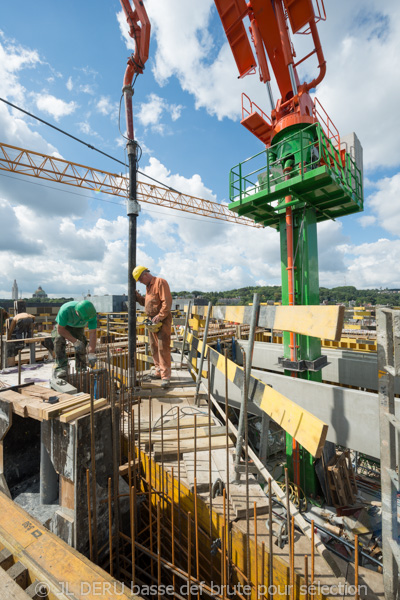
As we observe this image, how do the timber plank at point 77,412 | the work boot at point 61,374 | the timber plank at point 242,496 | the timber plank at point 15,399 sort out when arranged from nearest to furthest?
the timber plank at point 242,496 → the timber plank at point 77,412 → the timber plank at point 15,399 → the work boot at point 61,374

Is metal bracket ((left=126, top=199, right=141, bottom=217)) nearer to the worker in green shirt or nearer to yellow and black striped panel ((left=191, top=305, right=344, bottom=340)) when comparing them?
the worker in green shirt

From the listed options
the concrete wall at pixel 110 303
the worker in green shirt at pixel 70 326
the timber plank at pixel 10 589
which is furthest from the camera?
the concrete wall at pixel 110 303

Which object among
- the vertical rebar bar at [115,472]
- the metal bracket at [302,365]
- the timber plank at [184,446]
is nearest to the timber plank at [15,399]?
the vertical rebar bar at [115,472]

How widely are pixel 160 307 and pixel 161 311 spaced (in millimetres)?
200

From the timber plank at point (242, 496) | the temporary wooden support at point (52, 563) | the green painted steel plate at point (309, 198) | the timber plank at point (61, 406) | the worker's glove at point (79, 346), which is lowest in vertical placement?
the timber plank at point (242, 496)

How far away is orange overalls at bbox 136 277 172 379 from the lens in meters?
5.34

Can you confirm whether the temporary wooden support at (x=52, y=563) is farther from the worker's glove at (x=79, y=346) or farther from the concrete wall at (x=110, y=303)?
the concrete wall at (x=110, y=303)

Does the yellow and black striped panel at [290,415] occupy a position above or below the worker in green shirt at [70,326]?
below

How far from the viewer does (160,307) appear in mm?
5449

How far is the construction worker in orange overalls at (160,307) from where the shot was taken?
530 cm

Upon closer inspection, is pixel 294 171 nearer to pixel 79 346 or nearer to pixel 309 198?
pixel 309 198

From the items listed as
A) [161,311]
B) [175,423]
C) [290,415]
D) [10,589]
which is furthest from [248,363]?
[161,311]

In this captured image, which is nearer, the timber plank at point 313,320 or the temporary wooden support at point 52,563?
the temporary wooden support at point 52,563

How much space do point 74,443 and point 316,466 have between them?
5.67 m
